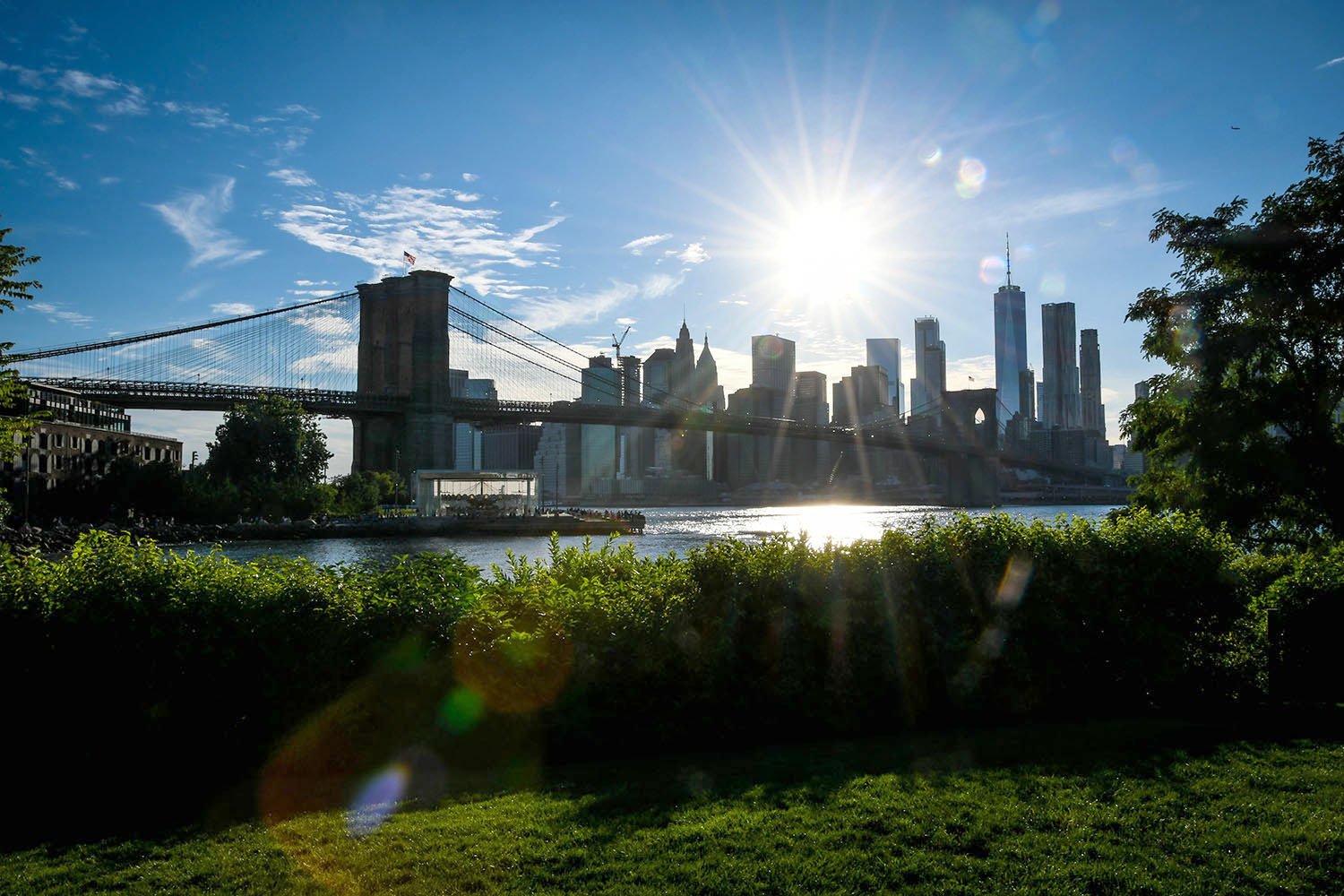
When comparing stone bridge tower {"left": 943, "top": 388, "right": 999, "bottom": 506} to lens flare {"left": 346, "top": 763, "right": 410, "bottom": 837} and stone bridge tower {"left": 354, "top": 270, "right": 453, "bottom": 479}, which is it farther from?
lens flare {"left": 346, "top": 763, "right": 410, "bottom": 837}

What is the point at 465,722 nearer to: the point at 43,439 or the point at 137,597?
the point at 137,597

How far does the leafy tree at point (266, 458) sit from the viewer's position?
74.4 m

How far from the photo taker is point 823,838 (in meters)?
5.79

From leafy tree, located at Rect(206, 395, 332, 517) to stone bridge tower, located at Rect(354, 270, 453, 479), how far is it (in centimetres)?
912

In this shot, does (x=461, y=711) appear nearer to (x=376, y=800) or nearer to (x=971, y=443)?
(x=376, y=800)

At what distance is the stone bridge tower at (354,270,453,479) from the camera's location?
3243 inches

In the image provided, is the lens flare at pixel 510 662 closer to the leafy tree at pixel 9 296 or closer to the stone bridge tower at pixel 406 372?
the leafy tree at pixel 9 296

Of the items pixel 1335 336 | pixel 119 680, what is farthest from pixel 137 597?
pixel 1335 336

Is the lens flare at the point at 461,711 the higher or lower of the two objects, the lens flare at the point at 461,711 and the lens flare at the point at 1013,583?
the lower

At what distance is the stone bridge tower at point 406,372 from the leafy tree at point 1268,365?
72240 millimetres

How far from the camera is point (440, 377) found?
275ft

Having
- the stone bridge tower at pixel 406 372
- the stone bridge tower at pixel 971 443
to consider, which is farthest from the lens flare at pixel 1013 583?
the stone bridge tower at pixel 971 443

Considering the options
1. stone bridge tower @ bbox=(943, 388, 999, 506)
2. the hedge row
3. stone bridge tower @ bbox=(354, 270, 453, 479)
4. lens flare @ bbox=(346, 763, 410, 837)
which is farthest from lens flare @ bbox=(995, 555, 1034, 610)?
stone bridge tower @ bbox=(943, 388, 999, 506)

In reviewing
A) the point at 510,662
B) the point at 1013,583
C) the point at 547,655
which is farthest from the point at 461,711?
the point at 1013,583
